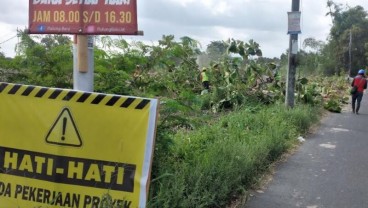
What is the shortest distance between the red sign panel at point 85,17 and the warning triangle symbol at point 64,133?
744 mm

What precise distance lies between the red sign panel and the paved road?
263cm

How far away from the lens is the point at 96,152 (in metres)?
3.75

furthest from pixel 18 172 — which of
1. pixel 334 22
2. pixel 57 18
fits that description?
pixel 334 22

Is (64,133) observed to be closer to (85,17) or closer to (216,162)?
(85,17)

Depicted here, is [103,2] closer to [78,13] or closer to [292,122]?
[78,13]

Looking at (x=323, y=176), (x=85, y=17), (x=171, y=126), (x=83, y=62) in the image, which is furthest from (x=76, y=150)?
(x=323, y=176)

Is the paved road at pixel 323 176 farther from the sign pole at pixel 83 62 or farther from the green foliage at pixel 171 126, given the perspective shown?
the sign pole at pixel 83 62

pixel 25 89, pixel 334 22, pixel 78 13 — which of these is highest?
pixel 334 22

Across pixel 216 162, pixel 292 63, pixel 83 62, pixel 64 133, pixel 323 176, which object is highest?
pixel 292 63

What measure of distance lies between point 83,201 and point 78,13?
5.25 ft

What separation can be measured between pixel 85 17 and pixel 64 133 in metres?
1.02

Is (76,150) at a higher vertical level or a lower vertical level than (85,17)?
lower

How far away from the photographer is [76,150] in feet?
12.3

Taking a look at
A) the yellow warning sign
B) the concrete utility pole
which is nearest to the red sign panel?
the yellow warning sign
